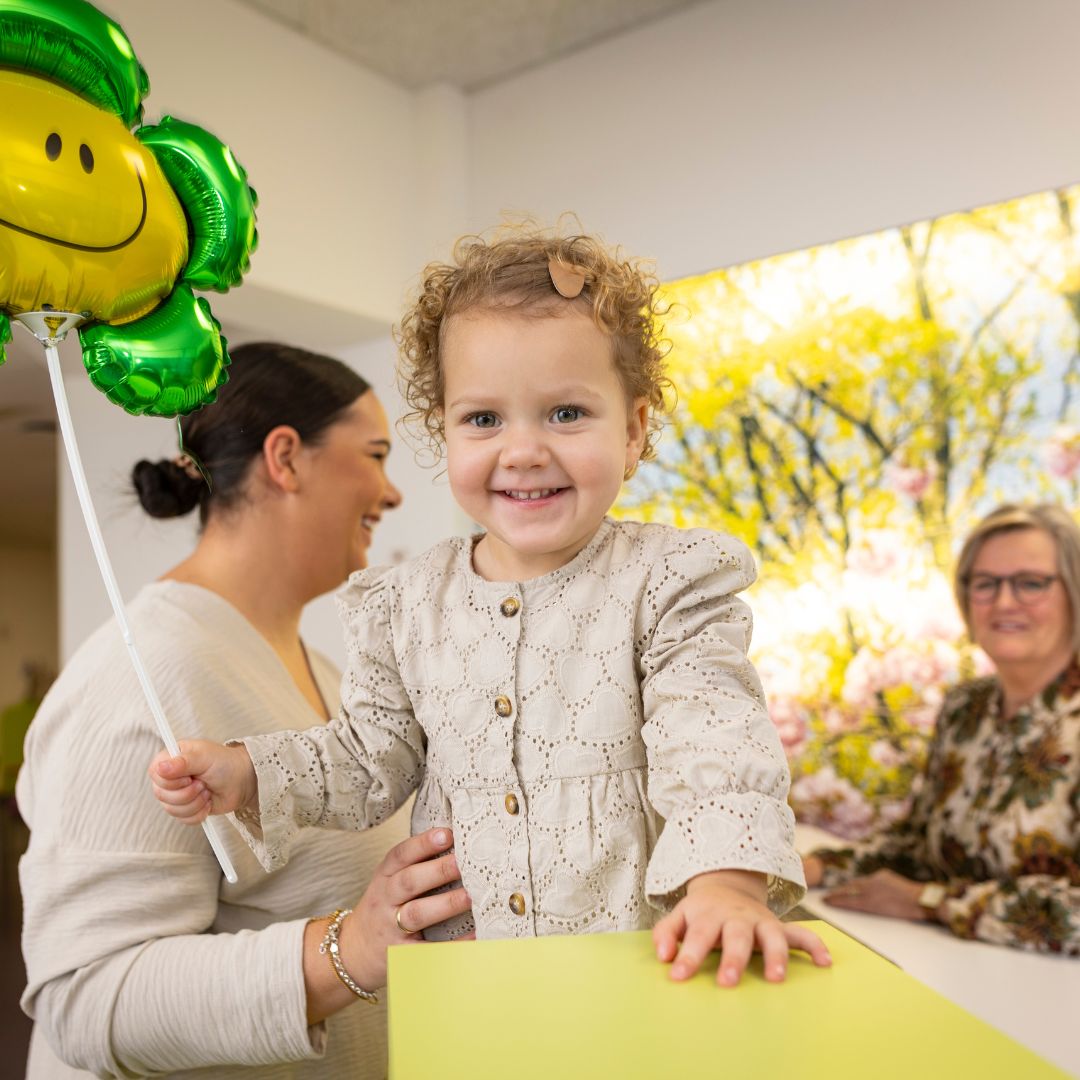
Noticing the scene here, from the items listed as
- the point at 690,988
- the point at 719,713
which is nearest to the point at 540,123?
the point at 719,713

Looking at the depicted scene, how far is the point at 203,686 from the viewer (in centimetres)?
Answer: 124

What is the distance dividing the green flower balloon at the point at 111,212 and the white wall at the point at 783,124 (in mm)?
2420

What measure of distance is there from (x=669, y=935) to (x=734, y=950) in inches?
1.8

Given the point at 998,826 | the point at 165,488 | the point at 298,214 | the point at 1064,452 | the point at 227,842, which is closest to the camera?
the point at 227,842

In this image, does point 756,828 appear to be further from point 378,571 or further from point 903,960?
point 903,960

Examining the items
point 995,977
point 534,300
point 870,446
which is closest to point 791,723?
point 870,446

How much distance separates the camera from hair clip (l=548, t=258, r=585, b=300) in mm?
985

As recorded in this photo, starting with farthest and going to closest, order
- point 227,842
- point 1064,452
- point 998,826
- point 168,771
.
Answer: point 1064,452 < point 998,826 < point 227,842 < point 168,771

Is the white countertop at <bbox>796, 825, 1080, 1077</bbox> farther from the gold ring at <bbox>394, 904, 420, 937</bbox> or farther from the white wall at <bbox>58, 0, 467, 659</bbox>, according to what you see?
the white wall at <bbox>58, 0, 467, 659</bbox>

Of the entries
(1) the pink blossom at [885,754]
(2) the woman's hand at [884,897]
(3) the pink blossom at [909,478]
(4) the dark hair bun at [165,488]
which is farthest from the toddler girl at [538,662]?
(1) the pink blossom at [885,754]

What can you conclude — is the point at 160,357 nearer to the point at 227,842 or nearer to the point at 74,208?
the point at 74,208

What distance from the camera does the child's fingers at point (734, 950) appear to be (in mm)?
607

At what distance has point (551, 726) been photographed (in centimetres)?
97

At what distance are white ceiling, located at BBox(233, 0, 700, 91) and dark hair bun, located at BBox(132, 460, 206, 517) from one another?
203cm
